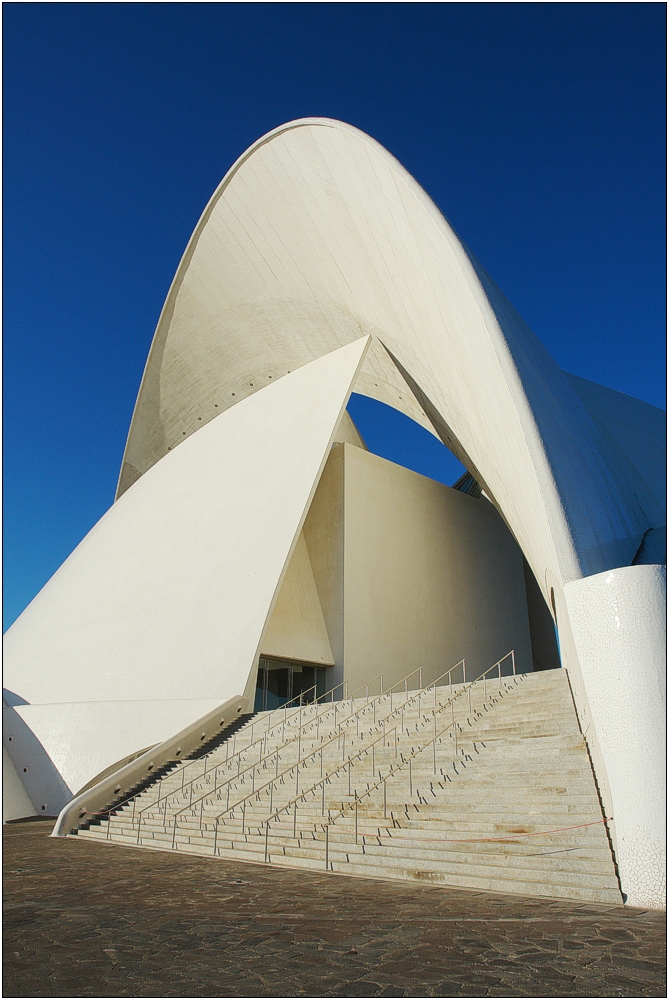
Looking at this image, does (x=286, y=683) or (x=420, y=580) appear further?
(x=420, y=580)

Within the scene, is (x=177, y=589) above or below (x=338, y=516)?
below

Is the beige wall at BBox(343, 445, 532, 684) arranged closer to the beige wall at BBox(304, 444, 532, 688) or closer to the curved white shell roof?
the beige wall at BBox(304, 444, 532, 688)

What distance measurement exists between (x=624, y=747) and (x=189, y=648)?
1030cm

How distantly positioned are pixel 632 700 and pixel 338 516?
12.5m

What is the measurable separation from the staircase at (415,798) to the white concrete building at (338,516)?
50 centimetres

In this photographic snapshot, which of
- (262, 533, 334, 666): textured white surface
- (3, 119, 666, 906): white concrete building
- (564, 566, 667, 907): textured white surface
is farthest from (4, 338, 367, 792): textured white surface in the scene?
(564, 566, 667, 907): textured white surface

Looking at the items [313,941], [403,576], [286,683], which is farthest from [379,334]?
[313,941]

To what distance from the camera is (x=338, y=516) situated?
54.7 feet

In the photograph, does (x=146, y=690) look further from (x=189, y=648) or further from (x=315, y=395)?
(x=315, y=395)

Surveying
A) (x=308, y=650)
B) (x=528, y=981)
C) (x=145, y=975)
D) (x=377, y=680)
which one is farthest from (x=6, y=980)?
(x=377, y=680)

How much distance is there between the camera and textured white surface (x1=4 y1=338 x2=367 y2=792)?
12.2m

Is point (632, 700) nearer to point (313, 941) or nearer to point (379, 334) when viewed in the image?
point (313, 941)

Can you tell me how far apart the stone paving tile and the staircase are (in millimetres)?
555

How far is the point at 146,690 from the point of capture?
12758mm
